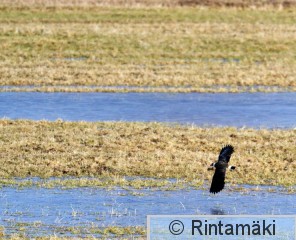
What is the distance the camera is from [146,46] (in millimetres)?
35781

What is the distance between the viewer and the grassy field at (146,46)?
27.7m

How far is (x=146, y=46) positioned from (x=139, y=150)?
18.8 meters

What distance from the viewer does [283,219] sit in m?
12.7

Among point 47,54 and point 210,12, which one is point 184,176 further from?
point 210,12

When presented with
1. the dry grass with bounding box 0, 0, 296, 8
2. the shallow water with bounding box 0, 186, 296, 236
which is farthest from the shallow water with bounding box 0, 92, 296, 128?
the dry grass with bounding box 0, 0, 296, 8

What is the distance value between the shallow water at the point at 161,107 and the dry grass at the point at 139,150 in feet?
4.22

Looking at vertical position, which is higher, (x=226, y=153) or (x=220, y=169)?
(x=226, y=153)

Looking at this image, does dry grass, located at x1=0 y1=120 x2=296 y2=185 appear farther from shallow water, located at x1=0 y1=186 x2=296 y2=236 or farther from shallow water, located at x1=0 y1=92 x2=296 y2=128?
shallow water, located at x1=0 y1=92 x2=296 y2=128

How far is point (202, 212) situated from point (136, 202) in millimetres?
1098

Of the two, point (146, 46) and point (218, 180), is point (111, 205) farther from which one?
point (146, 46)

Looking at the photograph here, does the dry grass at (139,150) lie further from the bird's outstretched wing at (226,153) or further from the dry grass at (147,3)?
the dry grass at (147,3)

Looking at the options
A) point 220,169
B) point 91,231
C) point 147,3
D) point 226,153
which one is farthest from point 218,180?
point 147,3

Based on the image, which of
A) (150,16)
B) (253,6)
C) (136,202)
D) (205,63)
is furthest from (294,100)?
(253,6)

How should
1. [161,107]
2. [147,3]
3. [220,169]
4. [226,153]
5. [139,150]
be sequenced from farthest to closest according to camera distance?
1. [147,3]
2. [161,107]
3. [139,150]
4. [226,153]
5. [220,169]
